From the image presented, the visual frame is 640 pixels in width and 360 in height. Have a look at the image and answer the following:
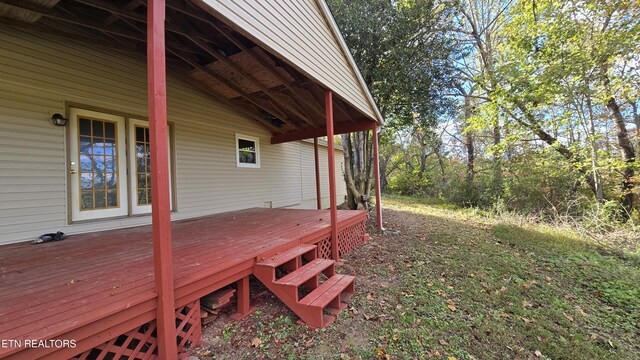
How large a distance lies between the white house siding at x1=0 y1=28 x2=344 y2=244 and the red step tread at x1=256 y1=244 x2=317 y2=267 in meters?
2.78

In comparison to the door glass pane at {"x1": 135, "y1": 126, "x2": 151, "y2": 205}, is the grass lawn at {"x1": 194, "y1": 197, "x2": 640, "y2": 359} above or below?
below

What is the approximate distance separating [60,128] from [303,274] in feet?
12.5

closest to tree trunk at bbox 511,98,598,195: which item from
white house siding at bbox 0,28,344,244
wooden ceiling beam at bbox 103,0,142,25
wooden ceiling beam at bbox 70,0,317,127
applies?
wooden ceiling beam at bbox 70,0,317,127

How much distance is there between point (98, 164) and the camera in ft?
12.2

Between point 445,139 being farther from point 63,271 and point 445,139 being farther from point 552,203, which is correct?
point 63,271

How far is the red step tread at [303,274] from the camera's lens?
2558 mm

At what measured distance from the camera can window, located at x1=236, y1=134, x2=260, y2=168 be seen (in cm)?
619

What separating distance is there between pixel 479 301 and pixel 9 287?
458 centimetres

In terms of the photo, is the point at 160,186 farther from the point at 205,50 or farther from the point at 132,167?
the point at 132,167

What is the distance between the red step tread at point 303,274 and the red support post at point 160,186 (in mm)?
Result: 1008

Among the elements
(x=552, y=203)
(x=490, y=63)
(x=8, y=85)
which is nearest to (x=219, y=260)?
(x=8, y=85)

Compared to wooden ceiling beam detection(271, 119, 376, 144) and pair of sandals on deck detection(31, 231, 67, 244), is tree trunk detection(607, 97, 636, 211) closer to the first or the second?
wooden ceiling beam detection(271, 119, 376, 144)

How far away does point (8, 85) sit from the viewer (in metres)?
3.03

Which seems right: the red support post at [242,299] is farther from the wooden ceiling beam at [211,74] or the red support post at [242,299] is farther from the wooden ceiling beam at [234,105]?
the wooden ceiling beam at [234,105]
